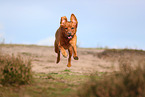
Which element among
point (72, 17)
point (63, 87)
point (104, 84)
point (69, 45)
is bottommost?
point (63, 87)

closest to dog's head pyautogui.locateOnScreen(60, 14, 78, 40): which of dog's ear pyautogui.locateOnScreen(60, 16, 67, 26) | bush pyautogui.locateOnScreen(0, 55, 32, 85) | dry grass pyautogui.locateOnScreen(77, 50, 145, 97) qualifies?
dog's ear pyautogui.locateOnScreen(60, 16, 67, 26)

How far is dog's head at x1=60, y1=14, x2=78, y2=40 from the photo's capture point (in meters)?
8.08

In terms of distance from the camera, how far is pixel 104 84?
449 cm

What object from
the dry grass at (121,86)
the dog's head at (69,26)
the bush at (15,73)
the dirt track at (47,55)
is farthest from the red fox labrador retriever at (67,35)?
the dirt track at (47,55)

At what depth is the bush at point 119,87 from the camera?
166 inches

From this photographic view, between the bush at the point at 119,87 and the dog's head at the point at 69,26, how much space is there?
12.3 ft

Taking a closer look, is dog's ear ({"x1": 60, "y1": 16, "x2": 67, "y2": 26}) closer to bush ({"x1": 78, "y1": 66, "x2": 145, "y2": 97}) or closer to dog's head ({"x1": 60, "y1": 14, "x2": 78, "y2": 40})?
dog's head ({"x1": 60, "y1": 14, "x2": 78, "y2": 40})

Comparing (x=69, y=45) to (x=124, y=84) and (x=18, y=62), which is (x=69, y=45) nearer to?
(x=18, y=62)

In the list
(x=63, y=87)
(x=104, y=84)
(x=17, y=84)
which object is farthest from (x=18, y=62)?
(x=104, y=84)

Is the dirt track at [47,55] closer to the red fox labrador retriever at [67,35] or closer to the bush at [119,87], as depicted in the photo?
the red fox labrador retriever at [67,35]

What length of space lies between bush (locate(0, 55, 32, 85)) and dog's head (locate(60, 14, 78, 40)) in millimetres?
1926

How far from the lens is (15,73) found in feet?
23.4

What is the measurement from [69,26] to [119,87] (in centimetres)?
432

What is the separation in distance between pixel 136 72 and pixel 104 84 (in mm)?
812
